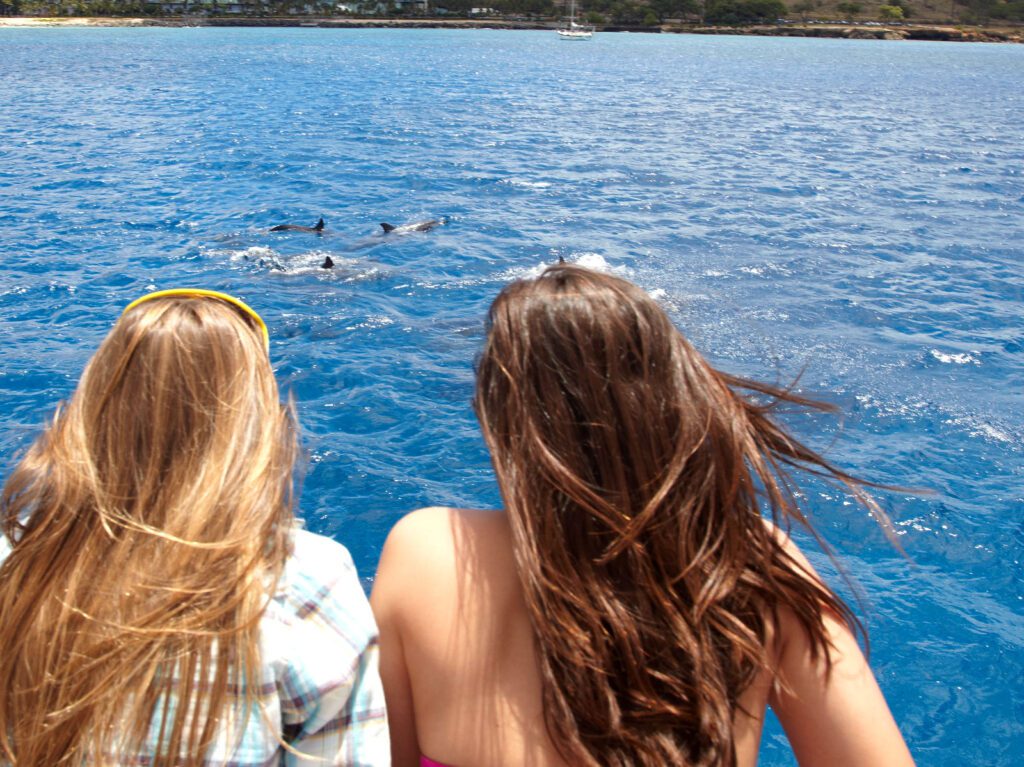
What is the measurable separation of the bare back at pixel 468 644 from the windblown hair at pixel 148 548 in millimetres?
306

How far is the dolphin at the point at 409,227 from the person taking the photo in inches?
585

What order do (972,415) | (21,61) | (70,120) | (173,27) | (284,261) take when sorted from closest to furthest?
(972,415), (284,261), (70,120), (21,61), (173,27)

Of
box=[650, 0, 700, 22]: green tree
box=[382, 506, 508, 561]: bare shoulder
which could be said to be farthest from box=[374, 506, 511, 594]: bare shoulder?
box=[650, 0, 700, 22]: green tree

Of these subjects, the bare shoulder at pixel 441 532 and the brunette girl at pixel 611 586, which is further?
the bare shoulder at pixel 441 532

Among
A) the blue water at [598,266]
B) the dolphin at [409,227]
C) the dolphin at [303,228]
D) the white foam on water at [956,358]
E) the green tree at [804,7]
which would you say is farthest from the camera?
the green tree at [804,7]

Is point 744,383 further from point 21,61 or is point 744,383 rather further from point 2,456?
point 21,61

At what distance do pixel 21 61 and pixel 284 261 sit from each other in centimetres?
5089

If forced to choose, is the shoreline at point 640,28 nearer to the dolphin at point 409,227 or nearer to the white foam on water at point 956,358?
the dolphin at point 409,227

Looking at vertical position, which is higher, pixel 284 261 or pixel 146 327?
pixel 146 327

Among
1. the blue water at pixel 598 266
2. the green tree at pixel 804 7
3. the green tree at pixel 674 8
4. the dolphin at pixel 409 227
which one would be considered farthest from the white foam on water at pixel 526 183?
the green tree at pixel 804 7

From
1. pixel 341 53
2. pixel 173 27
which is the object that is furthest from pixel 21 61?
pixel 173 27

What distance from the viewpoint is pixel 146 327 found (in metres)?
1.95

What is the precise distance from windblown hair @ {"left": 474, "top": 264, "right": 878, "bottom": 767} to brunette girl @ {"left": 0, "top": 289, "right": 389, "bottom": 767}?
470 mm

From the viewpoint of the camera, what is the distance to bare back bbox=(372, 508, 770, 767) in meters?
1.84
